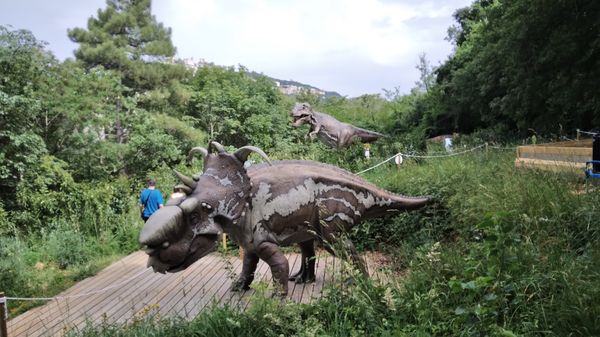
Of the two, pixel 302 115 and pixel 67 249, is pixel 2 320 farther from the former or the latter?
pixel 302 115

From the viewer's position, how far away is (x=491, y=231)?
2.72 m

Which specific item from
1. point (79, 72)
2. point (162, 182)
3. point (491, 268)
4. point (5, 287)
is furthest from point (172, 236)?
point (79, 72)

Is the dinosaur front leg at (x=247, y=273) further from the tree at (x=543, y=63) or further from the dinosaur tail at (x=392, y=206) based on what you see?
the tree at (x=543, y=63)

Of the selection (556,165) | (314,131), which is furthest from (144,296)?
(314,131)

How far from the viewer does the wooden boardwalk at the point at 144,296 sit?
14.5 ft

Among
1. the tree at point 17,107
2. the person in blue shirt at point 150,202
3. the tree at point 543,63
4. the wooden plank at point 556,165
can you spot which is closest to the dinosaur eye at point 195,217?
the wooden plank at point 556,165

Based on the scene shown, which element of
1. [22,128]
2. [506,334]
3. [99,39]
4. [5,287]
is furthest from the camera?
[99,39]

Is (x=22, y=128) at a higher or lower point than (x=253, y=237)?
higher

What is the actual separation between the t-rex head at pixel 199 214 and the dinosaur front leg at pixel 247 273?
0.88m

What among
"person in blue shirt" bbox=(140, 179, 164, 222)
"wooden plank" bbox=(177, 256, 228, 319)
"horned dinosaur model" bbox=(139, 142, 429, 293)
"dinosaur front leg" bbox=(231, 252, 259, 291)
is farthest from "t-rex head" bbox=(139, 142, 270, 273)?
"person in blue shirt" bbox=(140, 179, 164, 222)

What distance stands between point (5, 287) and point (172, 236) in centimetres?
353

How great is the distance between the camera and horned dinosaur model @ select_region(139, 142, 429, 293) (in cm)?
383

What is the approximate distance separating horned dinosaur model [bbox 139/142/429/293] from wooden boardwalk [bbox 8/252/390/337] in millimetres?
290

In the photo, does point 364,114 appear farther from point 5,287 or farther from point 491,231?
point 491,231
